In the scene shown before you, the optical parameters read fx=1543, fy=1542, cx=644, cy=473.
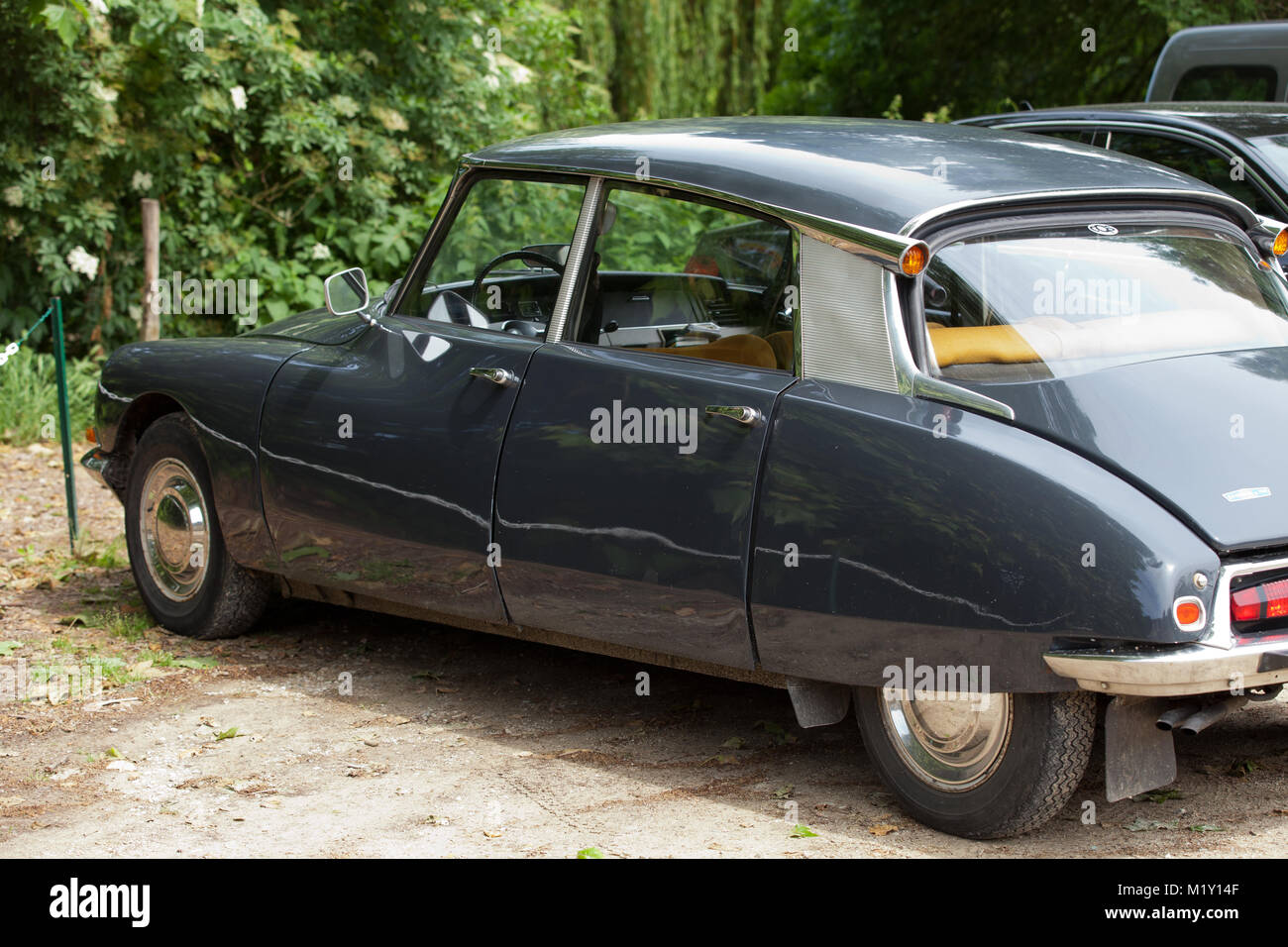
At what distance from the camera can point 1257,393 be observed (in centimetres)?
388

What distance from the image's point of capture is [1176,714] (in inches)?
145

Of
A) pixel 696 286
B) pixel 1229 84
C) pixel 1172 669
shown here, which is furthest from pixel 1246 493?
pixel 1229 84

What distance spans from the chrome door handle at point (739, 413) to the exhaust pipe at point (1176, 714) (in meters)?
1.24

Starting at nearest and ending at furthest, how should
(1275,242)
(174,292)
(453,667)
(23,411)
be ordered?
(1275,242), (453,667), (23,411), (174,292)

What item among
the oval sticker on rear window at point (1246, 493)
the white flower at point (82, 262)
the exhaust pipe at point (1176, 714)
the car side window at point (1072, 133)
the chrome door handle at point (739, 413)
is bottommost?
the exhaust pipe at point (1176, 714)

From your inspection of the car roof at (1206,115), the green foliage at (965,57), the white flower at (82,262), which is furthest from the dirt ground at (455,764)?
the green foliage at (965,57)

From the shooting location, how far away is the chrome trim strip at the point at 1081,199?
13.0ft

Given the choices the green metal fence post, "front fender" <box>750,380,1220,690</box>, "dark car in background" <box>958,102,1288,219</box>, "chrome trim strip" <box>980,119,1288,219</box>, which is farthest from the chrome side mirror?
"dark car in background" <box>958,102,1288,219</box>

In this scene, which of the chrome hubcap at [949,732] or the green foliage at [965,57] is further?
the green foliage at [965,57]

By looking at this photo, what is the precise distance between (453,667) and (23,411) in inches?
213

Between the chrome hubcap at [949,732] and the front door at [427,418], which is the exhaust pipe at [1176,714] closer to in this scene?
the chrome hubcap at [949,732]
